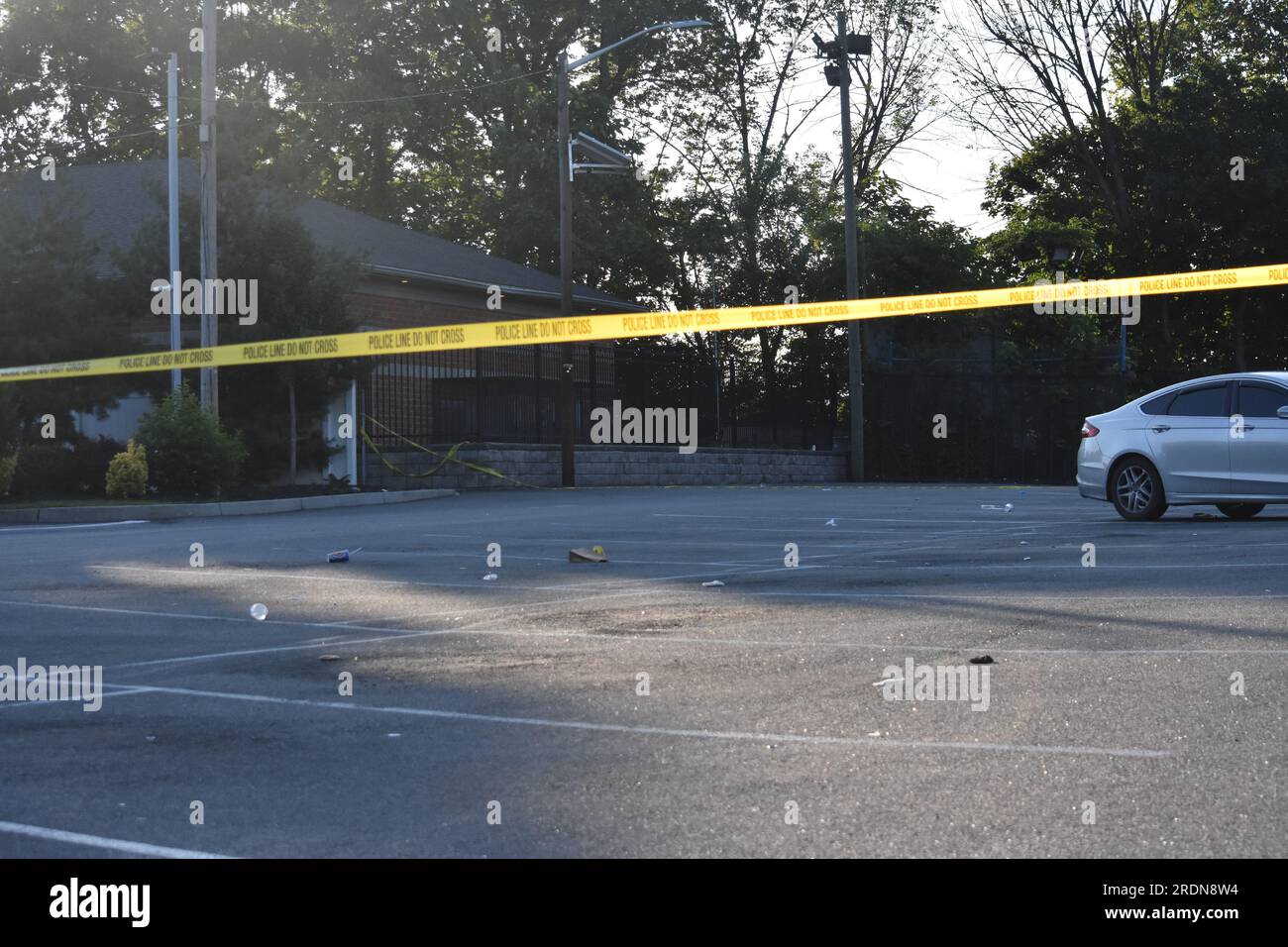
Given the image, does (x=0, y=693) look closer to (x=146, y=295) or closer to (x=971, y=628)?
(x=971, y=628)

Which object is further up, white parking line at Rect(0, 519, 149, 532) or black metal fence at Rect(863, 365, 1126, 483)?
black metal fence at Rect(863, 365, 1126, 483)

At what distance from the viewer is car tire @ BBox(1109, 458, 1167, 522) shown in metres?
16.0

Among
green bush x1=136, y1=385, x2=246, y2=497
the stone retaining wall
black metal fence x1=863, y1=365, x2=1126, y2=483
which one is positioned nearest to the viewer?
green bush x1=136, y1=385, x2=246, y2=497

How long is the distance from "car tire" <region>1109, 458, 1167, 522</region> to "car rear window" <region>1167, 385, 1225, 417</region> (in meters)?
0.63

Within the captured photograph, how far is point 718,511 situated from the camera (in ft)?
66.7

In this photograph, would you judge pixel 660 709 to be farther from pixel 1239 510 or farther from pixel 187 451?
pixel 187 451

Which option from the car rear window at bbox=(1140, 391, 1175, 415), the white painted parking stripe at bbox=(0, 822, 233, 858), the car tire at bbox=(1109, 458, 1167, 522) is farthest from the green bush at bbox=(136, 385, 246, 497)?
the white painted parking stripe at bbox=(0, 822, 233, 858)

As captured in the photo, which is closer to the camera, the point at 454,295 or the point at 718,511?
the point at 718,511

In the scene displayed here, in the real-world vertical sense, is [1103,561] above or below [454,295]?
below

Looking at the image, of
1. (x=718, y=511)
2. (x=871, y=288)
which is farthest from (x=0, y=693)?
(x=871, y=288)

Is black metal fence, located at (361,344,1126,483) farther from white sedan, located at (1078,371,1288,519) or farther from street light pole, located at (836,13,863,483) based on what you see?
white sedan, located at (1078,371,1288,519)

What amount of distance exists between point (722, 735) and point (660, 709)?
57 centimetres
